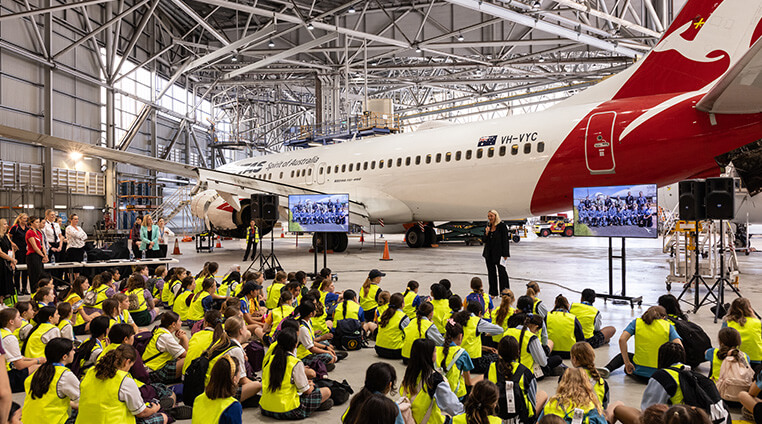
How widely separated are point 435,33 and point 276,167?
11933 millimetres

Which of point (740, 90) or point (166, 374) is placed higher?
point (740, 90)

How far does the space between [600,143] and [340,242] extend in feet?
33.5

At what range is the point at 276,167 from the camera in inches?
920

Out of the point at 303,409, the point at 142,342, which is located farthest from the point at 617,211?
the point at 142,342

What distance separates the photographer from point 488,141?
14789mm

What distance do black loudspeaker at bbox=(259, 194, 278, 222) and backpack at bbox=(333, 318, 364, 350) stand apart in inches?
245

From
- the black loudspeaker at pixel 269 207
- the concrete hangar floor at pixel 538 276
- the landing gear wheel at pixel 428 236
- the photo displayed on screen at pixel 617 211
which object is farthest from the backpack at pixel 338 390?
the landing gear wheel at pixel 428 236

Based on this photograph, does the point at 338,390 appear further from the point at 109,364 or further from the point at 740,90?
the point at 740,90

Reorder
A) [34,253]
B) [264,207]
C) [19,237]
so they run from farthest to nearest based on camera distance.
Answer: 1. [264,207]
2. [19,237]
3. [34,253]

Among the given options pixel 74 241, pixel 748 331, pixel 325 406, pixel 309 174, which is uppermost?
pixel 309 174

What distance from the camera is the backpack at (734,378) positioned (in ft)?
14.2

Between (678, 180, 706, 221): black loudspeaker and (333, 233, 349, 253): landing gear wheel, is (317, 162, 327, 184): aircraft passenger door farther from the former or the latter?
(678, 180, 706, 221): black loudspeaker

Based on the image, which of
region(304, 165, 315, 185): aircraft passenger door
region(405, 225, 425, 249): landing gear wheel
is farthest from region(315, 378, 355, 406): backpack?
region(405, 225, 425, 249): landing gear wheel

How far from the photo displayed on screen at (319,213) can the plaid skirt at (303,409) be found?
7.55 metres
